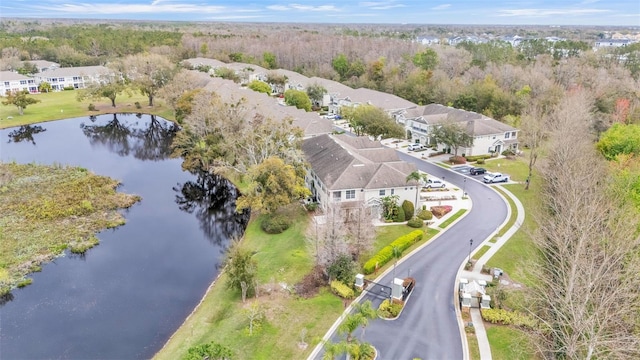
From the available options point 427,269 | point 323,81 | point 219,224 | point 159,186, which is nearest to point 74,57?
point 323,81

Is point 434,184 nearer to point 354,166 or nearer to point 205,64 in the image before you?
point 354,166

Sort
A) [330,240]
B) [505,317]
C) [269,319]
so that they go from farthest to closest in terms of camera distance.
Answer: [330,240]
[269,319]
[505,317]

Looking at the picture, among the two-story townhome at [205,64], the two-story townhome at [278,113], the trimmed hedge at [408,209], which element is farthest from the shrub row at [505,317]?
the two-story townhome at [205,64]

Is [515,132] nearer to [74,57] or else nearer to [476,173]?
[476,173]

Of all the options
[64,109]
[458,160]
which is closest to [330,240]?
[458,160]

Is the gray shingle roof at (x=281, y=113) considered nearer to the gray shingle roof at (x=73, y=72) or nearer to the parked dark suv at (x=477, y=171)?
the parked dark suv at (x=477, y=171)

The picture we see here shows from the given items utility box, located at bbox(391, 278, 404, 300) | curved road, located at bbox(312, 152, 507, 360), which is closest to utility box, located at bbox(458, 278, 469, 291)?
curved road, located at bbox(312, 152, 507, 360)
